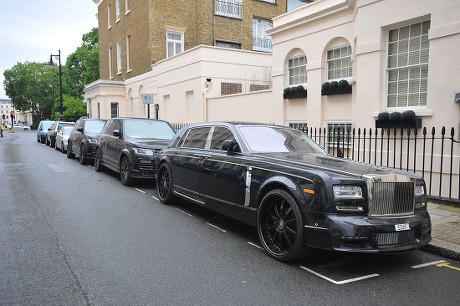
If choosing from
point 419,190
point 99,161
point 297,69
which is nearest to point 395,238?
point 419,190

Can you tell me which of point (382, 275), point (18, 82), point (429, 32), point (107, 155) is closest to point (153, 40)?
point (107, 155)

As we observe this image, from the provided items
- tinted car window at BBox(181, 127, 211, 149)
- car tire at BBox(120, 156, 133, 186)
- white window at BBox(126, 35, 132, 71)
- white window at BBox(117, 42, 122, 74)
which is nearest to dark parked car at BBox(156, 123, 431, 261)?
tinted car window at BBox(181, 127, 211, 149)

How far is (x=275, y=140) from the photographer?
20.5 ft

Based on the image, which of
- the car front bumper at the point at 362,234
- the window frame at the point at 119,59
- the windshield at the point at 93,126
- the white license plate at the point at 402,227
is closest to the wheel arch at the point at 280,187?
the car front bumper at the point at 362,234

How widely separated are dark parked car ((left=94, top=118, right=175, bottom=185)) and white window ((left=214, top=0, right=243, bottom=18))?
16.8 metres

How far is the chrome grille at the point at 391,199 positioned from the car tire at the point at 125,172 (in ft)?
22.5

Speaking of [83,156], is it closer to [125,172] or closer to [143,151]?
[125,172]

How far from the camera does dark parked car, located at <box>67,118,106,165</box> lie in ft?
47.1

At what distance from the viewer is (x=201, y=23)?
84.5ft

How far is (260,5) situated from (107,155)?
66.3 ft

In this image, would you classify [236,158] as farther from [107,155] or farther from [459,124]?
[107,155]

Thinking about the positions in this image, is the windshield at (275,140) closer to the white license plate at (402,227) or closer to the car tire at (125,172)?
the white license plate at (402,227)

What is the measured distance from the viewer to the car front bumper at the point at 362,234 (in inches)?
168

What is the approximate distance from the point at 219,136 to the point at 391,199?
302 cm
